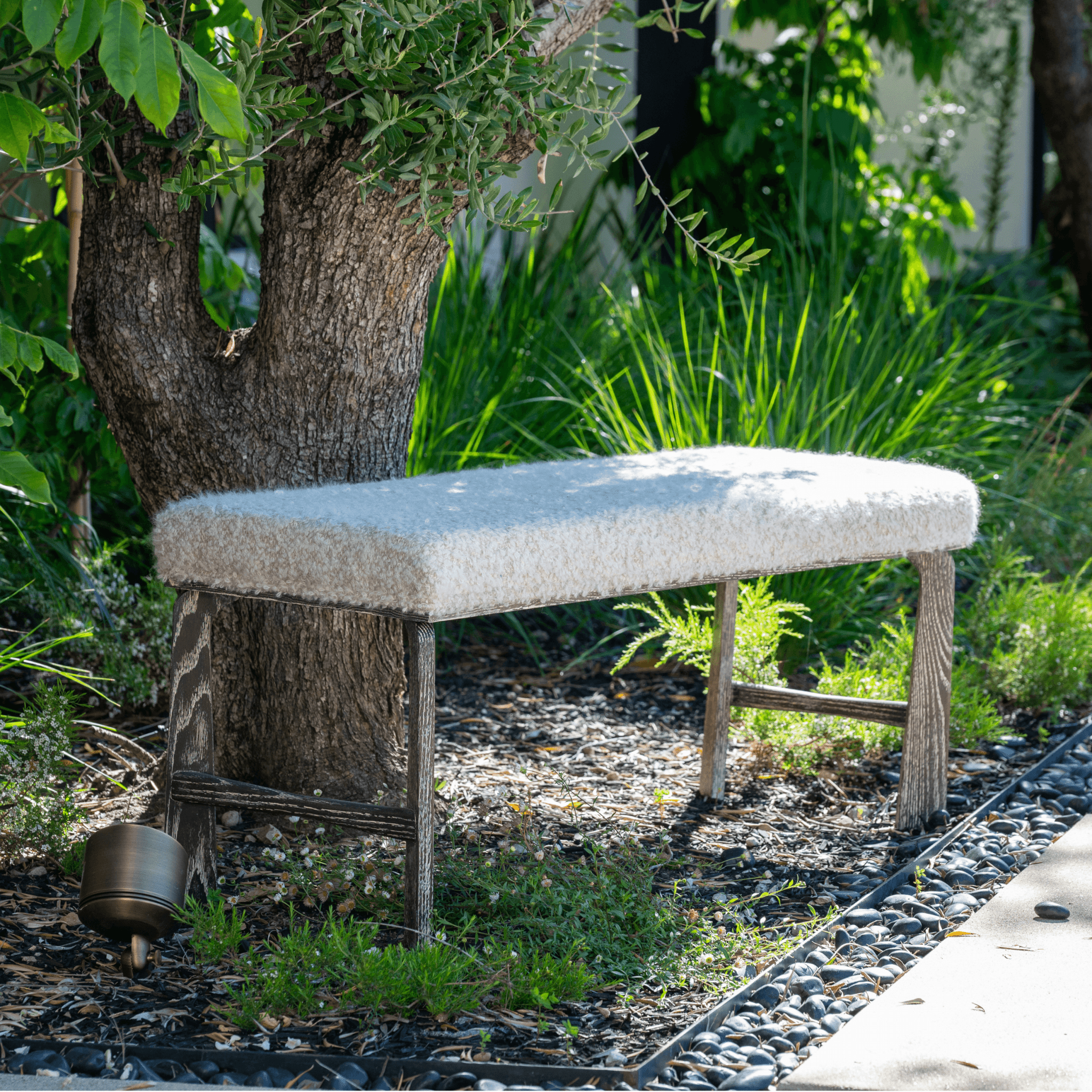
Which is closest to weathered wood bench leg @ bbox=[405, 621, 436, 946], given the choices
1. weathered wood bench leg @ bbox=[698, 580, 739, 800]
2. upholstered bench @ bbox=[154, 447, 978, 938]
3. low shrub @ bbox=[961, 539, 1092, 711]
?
upholstered bench @ bbox=[154, 447, 978, 938]

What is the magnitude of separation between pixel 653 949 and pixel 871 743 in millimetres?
1090

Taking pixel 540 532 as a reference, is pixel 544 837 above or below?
below

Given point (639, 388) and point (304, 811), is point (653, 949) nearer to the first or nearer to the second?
point (304, 811)

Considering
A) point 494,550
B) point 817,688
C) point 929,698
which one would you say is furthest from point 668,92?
point 494,550

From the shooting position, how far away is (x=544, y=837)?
2250mm

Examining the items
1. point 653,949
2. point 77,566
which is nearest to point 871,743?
point 653,949

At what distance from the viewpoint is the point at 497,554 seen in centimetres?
169

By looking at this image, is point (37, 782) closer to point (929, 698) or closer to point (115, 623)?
point (115, 623)

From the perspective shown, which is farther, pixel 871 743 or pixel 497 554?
pixel 871 743

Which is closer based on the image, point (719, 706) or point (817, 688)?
point (719, 706)

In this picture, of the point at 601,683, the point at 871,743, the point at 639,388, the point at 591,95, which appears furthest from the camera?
the point at 639,388

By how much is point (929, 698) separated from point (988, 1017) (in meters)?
0.87

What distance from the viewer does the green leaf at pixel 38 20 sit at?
4.25 feet

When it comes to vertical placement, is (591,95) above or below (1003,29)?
below
